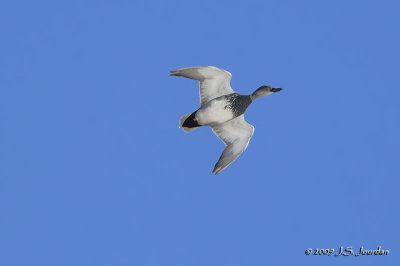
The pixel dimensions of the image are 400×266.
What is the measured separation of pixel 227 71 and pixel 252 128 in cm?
144

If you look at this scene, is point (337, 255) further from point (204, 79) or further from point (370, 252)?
point (204, 79)

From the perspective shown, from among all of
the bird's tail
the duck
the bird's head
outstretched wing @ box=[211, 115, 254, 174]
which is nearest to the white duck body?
the duck

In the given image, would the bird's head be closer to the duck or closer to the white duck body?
the duck

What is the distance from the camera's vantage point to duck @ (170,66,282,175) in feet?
44.2

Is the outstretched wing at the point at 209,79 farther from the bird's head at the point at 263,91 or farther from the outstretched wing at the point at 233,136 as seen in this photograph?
the outstretched wing at the point at 233,136

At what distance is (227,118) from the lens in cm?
1360

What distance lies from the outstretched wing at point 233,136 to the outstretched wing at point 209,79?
68 cm

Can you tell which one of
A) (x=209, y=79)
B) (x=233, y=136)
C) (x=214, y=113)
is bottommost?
(x=233, y=136)

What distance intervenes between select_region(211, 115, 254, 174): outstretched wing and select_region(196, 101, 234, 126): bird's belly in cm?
33

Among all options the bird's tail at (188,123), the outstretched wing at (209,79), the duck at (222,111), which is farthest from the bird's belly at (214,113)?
the outstretched wing at (209,79)

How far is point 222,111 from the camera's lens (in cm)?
1348

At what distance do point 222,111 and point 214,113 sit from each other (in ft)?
0.57

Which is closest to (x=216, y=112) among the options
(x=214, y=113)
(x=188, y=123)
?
(x=214, y=113)

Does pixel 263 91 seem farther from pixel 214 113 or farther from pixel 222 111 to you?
pixel 214 113
